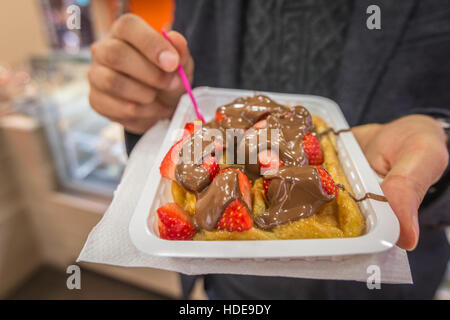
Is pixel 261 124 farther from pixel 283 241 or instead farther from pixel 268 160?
pixel 283 241

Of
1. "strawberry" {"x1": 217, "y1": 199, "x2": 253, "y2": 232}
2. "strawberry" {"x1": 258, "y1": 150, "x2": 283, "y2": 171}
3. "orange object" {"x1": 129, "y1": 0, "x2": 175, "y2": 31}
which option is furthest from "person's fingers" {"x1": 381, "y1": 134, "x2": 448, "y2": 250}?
"orange object" {"x1": 129, "y1": 0, "x2": 175, "y2": 31}

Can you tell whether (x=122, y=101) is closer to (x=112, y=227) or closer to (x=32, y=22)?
(x=112, y=227)

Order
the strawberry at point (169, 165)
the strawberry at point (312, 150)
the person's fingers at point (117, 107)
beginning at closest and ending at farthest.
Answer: the strawberry at point (169, 165) → the strawberry at point (312, 150) → the person's fingers at point (117, 107)

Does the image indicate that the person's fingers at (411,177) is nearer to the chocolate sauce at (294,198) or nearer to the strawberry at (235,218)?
the chocolate sauce at (294,198)

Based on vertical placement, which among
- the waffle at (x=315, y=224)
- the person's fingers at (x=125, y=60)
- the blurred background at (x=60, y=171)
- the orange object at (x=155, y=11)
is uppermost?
the orange object at (x=155, y=11)

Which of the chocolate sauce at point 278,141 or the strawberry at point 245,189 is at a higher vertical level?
the chocolate sauce at point 278,141

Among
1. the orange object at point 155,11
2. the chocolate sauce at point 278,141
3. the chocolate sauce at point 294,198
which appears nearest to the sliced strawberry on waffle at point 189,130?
the chocolate sauce at point 278,141
